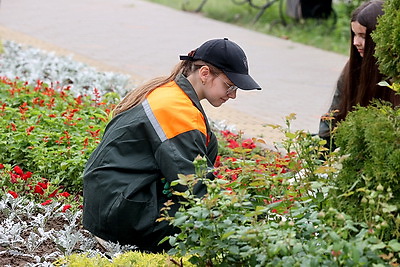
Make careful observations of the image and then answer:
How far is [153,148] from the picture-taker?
11.7 feet

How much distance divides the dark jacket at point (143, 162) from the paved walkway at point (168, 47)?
3.12 meters

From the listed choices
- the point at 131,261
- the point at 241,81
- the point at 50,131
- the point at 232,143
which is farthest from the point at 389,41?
the point at 50,131

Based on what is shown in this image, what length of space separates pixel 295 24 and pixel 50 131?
910cm

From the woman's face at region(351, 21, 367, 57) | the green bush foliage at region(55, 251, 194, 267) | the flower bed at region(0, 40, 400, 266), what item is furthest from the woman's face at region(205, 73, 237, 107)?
the woman's face at region(351, 21, 367, 57)

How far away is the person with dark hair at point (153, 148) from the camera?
11.6 ft

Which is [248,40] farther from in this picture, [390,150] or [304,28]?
[390,150]

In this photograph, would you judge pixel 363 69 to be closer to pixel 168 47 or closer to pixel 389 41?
pixel 389 41

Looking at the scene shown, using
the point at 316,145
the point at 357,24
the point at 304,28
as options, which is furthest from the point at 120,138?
the point at 304,28

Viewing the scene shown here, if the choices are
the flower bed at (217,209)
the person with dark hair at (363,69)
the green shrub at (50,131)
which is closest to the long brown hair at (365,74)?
the person with dark hair at (363,69)

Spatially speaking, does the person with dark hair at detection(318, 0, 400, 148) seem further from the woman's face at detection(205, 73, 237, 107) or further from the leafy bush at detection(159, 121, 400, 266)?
the leafy bush at detection(159, 121, 400, 266)

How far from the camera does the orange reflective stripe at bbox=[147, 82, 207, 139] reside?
352cm

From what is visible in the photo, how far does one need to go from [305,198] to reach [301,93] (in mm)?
6423

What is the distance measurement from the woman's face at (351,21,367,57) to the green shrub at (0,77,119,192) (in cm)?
185

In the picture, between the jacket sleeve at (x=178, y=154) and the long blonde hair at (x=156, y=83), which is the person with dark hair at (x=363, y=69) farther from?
the jacket sleeve at (x=178, y=154)
